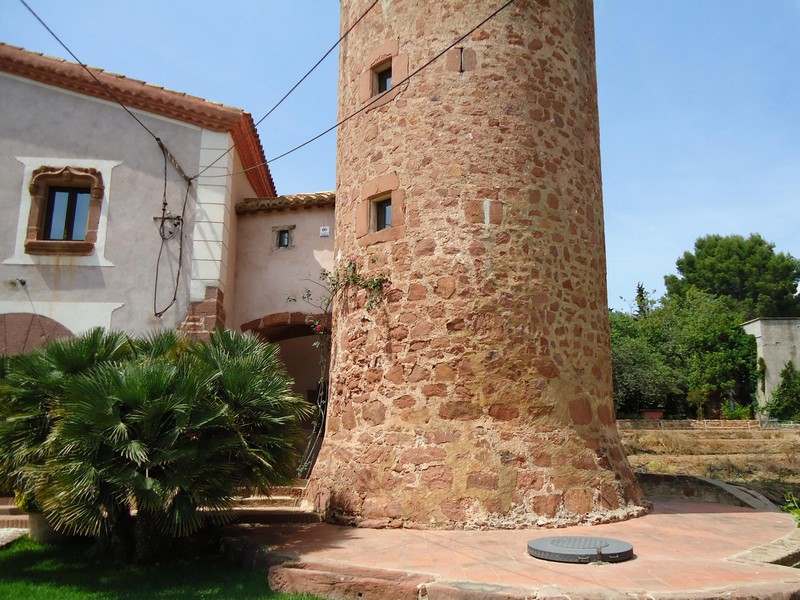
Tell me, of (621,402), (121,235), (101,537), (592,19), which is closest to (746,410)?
(621,402)

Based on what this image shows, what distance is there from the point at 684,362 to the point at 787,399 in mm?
5091

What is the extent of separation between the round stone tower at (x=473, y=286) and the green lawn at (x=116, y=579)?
2.10 m

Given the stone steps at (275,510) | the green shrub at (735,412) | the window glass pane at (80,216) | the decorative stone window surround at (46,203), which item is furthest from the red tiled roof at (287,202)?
the green shrub at (735,412)

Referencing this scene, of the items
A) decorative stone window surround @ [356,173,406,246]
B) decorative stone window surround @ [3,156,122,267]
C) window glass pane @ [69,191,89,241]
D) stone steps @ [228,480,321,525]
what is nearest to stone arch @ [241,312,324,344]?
decorative stone window surround @ [3,156,122,267]

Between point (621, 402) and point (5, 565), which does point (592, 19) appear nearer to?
point (5, 565)

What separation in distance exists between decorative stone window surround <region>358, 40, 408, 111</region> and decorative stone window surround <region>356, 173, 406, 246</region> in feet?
3.68

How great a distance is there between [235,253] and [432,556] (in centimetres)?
831

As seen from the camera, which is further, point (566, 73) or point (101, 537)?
point (566, 73)

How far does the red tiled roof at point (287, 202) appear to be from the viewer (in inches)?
492

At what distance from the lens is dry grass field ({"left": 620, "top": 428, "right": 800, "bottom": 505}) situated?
1630cm

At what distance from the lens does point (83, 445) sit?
5.74 metres

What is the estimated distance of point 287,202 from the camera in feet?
41.4

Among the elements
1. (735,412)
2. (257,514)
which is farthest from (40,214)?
(735,412)

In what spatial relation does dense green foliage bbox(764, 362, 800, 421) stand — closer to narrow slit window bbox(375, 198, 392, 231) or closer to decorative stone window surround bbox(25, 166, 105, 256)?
narrow slit window bbox(375, 198, 392, 231)
